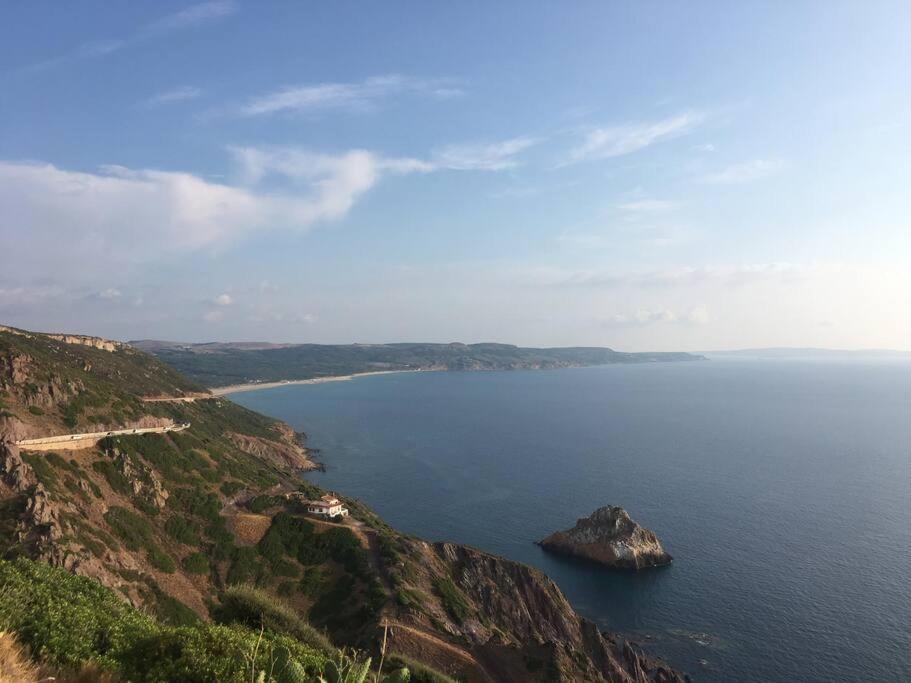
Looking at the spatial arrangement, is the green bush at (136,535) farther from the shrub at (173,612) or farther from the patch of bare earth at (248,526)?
the patch of bare earth at (248,526)

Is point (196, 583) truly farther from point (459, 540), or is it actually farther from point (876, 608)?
point (876, 608)

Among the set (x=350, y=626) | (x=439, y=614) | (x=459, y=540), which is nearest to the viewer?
(x=350, y=626)

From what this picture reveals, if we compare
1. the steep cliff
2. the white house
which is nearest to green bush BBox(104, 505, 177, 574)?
the steep cliff

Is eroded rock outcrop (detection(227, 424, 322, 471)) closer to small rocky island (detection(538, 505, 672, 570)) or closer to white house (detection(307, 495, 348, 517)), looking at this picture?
white house (detection(307, 495, 348, 517))

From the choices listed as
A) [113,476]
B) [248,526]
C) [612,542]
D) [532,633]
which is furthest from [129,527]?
[612,542]

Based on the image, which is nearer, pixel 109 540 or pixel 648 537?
pixel 109 540

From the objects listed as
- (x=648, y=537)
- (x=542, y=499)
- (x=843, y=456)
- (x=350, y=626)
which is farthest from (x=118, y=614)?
(x=843, y=456)

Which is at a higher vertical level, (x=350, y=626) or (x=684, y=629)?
(x=350, y=626)
